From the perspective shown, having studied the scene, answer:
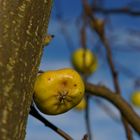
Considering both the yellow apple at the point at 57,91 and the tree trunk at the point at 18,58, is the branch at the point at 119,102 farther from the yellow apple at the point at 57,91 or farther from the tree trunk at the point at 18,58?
the tree trunk at the point at 18,58

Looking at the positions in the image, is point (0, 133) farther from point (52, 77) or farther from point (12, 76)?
point (52, 77)

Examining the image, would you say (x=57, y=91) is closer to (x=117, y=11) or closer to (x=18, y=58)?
(x=18, y=58)

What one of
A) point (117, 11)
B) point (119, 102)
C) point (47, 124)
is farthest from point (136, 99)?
point (47, 124)

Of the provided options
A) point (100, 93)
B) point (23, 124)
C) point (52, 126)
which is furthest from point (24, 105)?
point (100, 93)

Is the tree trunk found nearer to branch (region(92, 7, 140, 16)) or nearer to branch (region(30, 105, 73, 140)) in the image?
branch (region(30, 105, 73, 140))

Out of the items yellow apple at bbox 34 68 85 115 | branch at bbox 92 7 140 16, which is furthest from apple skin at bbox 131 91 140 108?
yellow apple at bbox 34 68 85 115

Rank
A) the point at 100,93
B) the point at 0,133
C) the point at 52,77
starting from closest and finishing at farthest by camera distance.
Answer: the point at 0,133
the point at 52,77
the point at 100,93

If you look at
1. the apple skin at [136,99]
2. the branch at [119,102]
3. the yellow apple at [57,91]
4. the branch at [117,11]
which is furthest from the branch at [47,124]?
the apple skin at [136,99]
